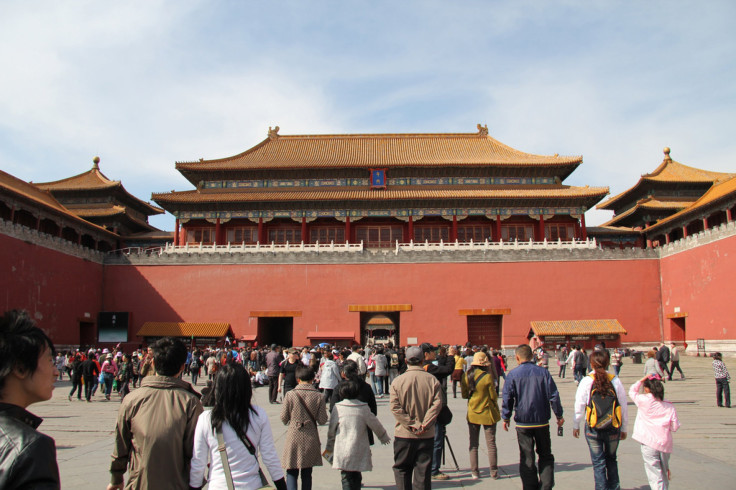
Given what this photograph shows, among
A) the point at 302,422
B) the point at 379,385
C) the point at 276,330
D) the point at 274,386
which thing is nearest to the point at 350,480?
the point at 302,422

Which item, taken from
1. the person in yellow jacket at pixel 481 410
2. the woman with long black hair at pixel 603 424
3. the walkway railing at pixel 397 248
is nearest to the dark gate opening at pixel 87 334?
the walkway railing at pixel 397 248

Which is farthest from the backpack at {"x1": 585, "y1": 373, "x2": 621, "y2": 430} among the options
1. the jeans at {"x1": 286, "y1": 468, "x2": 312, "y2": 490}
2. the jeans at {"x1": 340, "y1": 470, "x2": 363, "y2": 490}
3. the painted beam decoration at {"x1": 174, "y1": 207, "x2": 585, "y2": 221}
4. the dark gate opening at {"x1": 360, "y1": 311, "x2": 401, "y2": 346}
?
the painted beam decoration at {"x1": 174, "y1": 207, "x2": 585, "y2": 221}

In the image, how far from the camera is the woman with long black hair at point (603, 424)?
5.21 m

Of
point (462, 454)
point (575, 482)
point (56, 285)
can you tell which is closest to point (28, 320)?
point (575, 482)

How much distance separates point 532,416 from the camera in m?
5.54

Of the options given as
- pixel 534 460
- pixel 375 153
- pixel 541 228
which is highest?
pixel 375 153

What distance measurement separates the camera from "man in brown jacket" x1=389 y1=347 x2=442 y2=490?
5062mm

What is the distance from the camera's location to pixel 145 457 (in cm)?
329

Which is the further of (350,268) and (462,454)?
(350,268)

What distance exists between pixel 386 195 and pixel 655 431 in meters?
26.3

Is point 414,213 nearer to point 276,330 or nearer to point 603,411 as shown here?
point 276,330

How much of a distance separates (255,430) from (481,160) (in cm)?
3074

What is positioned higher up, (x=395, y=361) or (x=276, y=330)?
(x=276, y=330)

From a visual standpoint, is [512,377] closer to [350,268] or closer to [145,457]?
[145,457]
